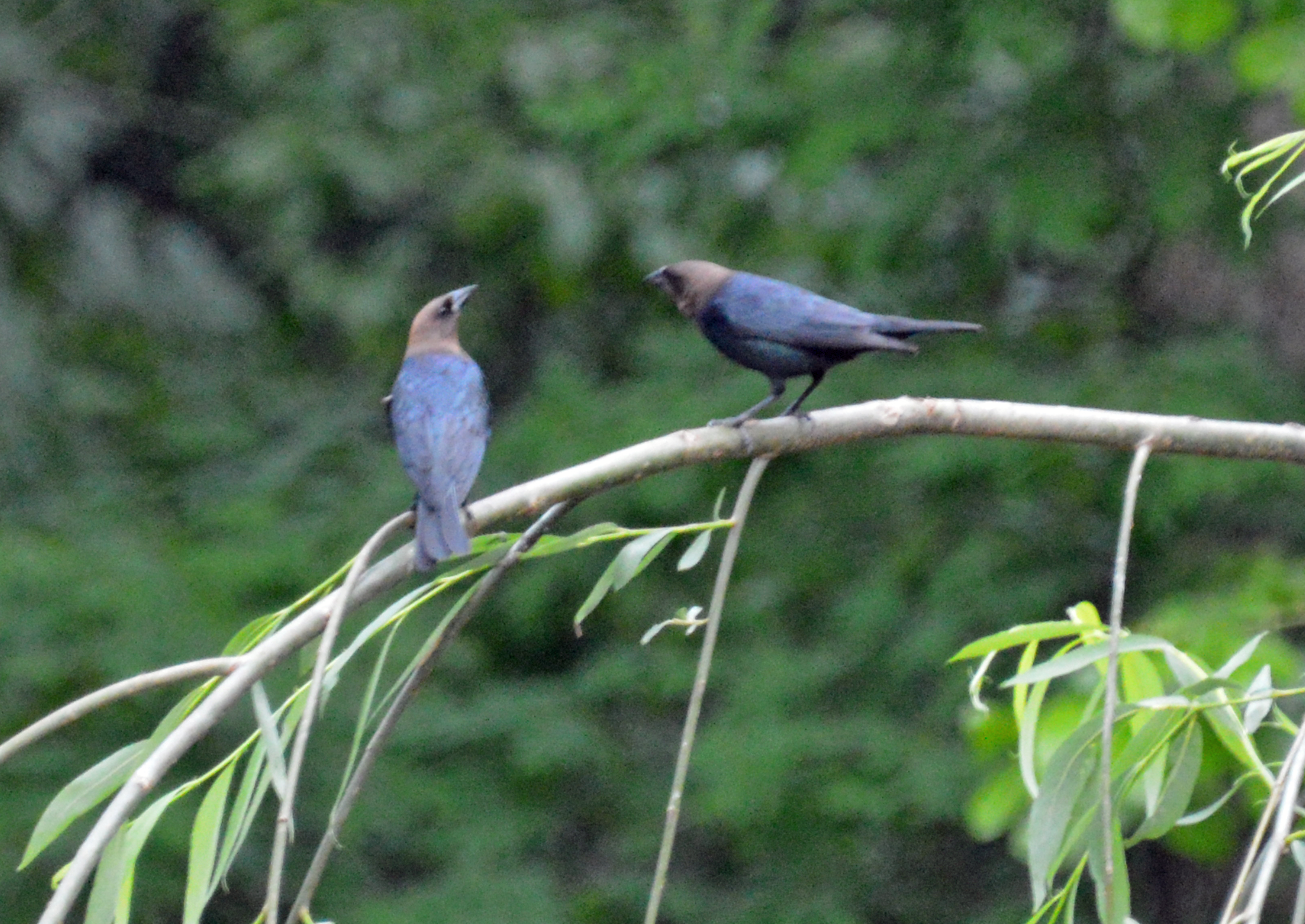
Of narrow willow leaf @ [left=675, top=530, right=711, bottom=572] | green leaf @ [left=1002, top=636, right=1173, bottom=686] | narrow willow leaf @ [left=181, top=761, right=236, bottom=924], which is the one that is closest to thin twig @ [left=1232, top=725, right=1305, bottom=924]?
green leaf @ [left=1002, top=636, right=1173, bottom=686]

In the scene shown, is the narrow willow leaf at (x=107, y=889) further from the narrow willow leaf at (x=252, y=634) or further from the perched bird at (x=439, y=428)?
the perched bird at (x=439, y=428)

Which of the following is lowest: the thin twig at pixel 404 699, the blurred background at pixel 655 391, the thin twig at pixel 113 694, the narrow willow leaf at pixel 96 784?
the blurred background at pixel 655 391

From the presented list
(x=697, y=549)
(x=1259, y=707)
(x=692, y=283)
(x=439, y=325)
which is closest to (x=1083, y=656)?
(x=1259, y=707)

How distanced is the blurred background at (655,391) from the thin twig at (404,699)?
202cm

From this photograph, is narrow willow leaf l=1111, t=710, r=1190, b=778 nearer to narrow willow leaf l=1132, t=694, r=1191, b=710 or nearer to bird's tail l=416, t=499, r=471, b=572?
narrow willow leaf l=1132, t=694, r=1191, b=710

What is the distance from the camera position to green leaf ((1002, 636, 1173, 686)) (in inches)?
61.7

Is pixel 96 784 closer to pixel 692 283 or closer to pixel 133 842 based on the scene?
pixel 133 842

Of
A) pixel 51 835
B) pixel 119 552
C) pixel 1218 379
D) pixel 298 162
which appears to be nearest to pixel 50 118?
pixel 298 162

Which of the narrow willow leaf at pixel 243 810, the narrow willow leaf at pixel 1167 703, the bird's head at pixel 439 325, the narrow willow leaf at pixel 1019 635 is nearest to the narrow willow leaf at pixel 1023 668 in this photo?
the narrow willow leaf at pixel 1019 635

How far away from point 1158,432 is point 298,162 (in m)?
4.23

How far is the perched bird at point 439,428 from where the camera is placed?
2061mm

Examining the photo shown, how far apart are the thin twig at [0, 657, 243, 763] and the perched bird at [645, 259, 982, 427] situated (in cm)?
126

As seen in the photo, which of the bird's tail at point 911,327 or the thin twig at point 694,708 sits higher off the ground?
the thin twig at point 694,708

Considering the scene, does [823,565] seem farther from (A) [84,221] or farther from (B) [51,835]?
(B) [51,835]
